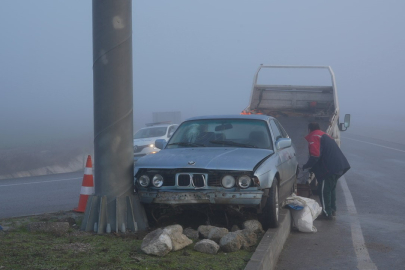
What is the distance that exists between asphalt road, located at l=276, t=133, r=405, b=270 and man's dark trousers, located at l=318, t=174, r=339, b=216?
24cm

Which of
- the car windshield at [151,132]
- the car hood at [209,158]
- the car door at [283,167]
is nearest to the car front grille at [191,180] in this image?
the car hood at [209,158]

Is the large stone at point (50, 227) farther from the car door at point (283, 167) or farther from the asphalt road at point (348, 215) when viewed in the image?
the car door at point (283, 167)

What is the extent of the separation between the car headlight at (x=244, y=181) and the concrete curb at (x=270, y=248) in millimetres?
635

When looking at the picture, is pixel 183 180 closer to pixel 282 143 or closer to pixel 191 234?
pixel 191 234

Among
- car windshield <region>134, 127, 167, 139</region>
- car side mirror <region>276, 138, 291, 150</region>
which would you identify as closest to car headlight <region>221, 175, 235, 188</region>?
car side mirror <region>276, 138, 291, 150</region>

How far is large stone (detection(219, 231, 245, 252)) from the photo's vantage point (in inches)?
235

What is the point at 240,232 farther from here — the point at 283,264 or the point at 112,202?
the point at 112,202

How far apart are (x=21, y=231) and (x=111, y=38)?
8.61ft

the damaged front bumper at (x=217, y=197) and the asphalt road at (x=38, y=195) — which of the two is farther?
the asphalt road at (x=38, y=195)

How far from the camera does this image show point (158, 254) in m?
5.59

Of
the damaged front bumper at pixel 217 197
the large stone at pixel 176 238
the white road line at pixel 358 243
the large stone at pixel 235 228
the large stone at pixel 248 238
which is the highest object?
the damaged front bumper at pixel 217 197

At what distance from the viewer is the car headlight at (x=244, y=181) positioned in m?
6.81

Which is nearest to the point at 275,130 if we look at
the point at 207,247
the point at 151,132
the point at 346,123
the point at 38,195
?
the point at 207,247

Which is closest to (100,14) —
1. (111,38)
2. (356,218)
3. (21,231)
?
(111,38)
